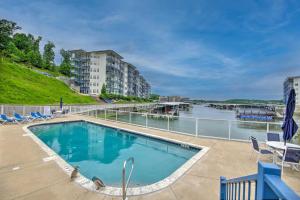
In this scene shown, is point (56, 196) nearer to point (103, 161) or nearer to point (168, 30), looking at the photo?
point (103, 161)

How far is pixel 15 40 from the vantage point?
51594 mm

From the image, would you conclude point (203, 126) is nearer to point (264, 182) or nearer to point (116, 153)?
point (116, 153)

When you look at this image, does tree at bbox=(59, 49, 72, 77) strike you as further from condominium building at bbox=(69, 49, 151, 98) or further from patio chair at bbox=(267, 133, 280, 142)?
patio chair at bbox=(267, 133, 280, 142)

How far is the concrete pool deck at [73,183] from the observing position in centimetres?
346

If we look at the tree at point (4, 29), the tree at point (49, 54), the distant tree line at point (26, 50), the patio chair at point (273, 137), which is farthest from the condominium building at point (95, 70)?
the patio chair at point (273, 137)

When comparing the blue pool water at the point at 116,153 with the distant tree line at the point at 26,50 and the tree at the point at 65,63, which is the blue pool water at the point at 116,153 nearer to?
the distant tree line at the point at 26,50

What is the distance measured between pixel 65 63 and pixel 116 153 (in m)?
59.3

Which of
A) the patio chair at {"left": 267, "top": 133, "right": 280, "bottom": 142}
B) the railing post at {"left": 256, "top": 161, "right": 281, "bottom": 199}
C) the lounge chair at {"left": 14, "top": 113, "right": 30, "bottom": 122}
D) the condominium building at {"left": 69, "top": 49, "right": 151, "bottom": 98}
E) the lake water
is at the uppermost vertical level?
the condominium building at {"left": 69, "top": 49, "right": 151, "bottom": 98}

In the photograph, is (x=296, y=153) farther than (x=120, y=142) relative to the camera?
No

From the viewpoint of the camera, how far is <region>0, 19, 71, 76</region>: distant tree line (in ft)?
119

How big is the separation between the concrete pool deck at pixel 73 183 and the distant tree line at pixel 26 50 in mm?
42805

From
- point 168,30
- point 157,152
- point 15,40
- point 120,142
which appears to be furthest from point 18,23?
point 157,152

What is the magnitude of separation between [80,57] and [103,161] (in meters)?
60.1

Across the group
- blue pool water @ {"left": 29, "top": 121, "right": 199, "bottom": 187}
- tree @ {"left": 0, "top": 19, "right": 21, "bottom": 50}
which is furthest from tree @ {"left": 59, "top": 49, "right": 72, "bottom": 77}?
blue pool water @ {"left": 29, "top": 121, "right": 199, "bottom": 187}
